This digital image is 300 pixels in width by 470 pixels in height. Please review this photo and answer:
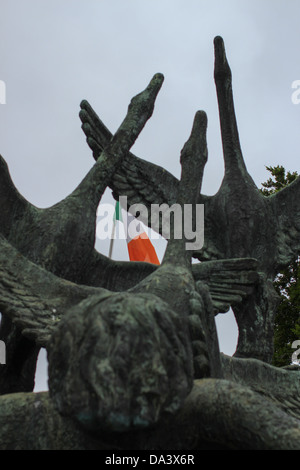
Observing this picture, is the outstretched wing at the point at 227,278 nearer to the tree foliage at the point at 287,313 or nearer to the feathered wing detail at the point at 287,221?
the feathered wing detail at the point at 287,221

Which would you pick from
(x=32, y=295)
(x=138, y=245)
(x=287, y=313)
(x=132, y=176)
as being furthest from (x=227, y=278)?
(x=287, y=313)

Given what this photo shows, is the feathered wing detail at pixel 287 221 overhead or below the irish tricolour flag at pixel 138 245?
below

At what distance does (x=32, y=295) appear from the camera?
2.45 metres

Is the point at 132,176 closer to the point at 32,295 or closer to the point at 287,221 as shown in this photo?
the point at 287,221

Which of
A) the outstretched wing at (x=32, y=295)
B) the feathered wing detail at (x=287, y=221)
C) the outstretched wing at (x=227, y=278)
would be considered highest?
the feathered wing detail at (x=287, y=221)

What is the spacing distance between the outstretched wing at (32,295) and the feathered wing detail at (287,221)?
202 centimetres

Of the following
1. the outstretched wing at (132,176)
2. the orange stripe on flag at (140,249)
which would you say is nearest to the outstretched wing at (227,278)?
the outstretched wing at (132,176)

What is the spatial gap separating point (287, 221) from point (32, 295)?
234 centimetres

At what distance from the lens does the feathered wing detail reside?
4277mm

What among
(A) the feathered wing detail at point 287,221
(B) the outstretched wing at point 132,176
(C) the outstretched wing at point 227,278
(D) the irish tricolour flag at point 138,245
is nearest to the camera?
(C) the outstretched wing at point 227,278

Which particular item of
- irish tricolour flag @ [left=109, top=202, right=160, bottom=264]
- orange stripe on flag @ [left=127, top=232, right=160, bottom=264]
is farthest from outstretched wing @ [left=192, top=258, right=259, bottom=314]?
orange stripe on flag @ [left=127, top=232, right=160, bottom=264]

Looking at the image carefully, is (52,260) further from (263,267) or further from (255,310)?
(263,267)

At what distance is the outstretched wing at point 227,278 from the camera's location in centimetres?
292
